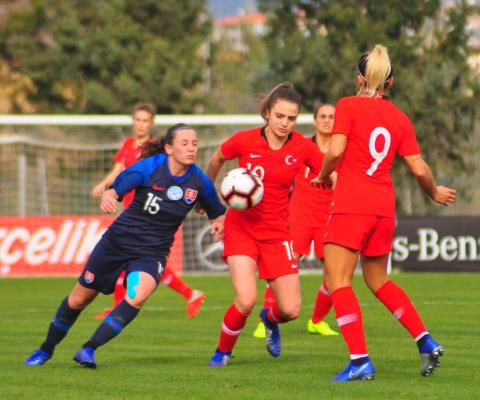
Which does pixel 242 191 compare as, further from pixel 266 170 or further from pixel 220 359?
pixel 220 359

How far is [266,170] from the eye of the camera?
379 inches

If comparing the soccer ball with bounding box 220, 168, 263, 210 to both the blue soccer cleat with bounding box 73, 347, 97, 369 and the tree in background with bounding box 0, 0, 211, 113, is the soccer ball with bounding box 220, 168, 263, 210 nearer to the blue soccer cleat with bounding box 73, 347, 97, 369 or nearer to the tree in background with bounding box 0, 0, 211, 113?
the blue soccer cleat with bounding box 73, 347, 97, 369

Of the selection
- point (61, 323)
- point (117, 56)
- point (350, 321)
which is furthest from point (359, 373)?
point (117, 56)

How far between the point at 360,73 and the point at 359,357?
69.6 inches

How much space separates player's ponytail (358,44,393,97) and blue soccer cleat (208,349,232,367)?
7.08 ft

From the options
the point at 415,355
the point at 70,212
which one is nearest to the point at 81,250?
the point at 70,212

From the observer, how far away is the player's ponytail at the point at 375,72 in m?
8.52

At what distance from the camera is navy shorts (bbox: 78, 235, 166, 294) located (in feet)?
30.9

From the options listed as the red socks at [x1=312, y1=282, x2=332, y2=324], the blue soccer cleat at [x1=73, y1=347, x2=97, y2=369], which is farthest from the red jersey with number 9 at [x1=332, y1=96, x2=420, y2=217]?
→ the red socks at [x1=312, y1=282, x2=332, y2=324]

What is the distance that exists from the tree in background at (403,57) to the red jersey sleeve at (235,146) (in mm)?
16432

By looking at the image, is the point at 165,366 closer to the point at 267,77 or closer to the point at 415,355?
the point at 415,355

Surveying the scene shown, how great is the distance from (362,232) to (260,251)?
1.32m

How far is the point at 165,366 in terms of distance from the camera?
955 centimetres

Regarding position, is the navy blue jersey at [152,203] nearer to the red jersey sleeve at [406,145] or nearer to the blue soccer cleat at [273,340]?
the blue soccer cleat at [273,340]
